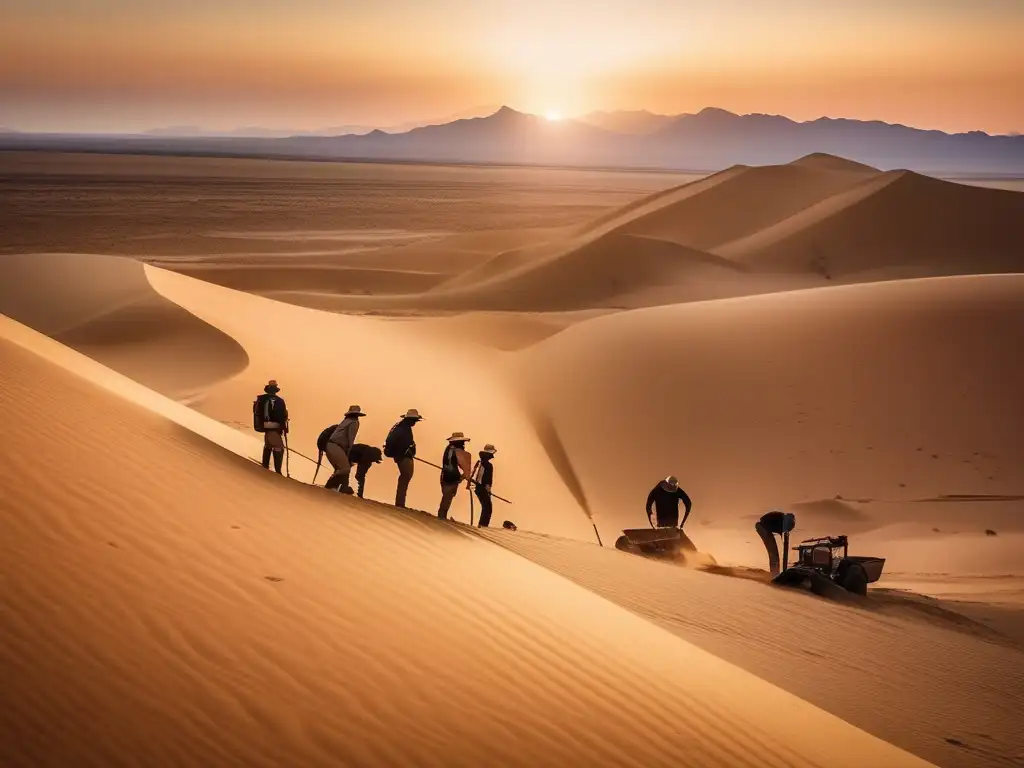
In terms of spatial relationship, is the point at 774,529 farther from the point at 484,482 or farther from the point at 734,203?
the point at 734,203

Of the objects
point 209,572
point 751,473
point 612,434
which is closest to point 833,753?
point 209,572

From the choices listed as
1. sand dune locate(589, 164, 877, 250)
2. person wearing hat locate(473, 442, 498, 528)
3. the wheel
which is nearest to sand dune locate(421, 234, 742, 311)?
sand dune locate(589, 164, 877, 250)

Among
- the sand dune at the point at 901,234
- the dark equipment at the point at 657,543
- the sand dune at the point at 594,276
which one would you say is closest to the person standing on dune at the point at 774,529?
the dark equipment at the point at 657,543

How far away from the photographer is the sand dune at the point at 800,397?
20.8 metres

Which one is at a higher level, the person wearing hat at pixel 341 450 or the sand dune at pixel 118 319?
the sand dune at pixel 118 319

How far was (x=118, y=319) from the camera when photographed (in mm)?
28453

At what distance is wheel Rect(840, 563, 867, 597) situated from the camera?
1227cm

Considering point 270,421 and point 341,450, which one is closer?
point 341,450

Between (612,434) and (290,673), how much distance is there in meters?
18.2

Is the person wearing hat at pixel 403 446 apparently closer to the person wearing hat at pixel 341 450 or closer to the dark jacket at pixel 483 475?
the person wearing hat at pixel 341 450

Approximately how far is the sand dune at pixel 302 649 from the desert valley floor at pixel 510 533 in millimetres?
24

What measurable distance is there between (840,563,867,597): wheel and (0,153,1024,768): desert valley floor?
49 centimetres

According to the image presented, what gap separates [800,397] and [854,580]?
12936 millimetres

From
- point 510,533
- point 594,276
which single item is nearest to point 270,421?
point 510,533
